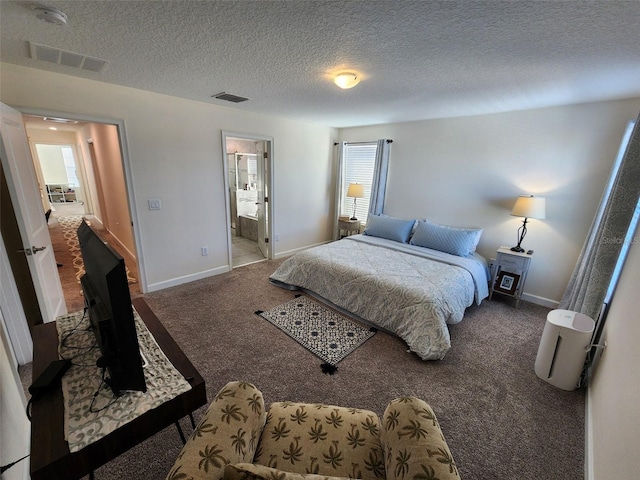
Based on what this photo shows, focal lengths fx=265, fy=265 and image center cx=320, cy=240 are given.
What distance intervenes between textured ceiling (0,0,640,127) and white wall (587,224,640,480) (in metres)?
1.48

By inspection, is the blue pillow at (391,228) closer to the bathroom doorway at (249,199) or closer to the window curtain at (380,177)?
the window curtain at (380,177)

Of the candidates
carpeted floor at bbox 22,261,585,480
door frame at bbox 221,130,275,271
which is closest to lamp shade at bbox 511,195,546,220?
carpeted floor at bbox 22,261,585,480

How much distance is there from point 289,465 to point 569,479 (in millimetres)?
1576

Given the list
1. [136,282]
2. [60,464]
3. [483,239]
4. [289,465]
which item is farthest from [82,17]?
[483,239]

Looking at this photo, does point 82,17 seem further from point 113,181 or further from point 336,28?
point 113,181

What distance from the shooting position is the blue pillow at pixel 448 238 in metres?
3.42

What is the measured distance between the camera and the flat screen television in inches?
34.5

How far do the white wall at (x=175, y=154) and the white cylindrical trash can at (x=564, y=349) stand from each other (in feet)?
12.3

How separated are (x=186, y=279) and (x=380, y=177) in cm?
343

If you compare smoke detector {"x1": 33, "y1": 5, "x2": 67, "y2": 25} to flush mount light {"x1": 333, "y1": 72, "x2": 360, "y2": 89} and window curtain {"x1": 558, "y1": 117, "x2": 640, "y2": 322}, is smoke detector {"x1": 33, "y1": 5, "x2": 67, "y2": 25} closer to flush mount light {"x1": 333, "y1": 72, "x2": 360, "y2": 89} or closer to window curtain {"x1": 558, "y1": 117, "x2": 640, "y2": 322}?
flush mount light {"x1": 333, "y1": 72, "x2": 360, "y2": 89}

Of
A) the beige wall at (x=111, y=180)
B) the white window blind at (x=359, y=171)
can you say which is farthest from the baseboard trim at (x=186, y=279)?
the white window blind at (x=359, y=171)

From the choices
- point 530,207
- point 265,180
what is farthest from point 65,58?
point 530,207

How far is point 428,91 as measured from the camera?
2621 millimetres

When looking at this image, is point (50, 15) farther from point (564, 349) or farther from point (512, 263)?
point (512, 263)
